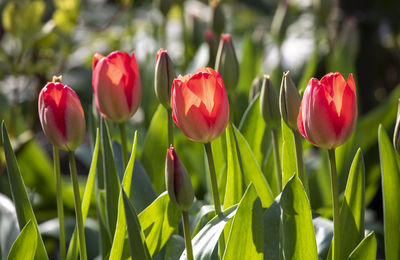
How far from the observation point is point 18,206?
0.89m

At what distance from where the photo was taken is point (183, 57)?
204 cm

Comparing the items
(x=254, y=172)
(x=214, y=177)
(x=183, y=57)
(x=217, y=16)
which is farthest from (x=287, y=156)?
(x=183, y=57)

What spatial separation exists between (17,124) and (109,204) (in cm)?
104

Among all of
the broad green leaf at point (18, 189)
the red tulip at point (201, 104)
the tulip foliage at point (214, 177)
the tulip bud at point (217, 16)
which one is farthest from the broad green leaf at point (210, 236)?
the tulip bud at point (217, 16)

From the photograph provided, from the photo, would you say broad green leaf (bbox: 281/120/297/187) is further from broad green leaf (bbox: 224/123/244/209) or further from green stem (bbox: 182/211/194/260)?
green stem (bbox: 182/211/194/260)

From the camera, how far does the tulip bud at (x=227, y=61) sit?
3.36ft

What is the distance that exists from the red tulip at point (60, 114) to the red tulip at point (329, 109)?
27 cm

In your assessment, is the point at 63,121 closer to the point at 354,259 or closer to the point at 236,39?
the point at 354,259

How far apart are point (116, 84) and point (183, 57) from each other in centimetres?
121

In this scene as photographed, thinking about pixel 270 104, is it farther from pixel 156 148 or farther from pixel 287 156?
pixel 156 148

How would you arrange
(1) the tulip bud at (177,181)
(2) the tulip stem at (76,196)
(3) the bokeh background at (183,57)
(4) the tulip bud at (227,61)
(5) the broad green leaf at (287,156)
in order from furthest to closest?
(3) the bokeh background at (183,57) < (4) the tulip bud at (227,61) < (5) the broad green leaf at (287,156) < (2) the tulip stem at (76,196) < (1) the tulip bud at (177,181)

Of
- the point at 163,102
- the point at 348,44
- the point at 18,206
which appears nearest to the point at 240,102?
the point at 348,44

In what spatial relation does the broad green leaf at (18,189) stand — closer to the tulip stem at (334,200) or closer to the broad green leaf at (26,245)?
the broad green leaf at (26,245)

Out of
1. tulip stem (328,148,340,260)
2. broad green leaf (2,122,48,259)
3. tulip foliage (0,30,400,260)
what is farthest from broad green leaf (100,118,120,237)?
tulip stem (328,148,340,260)
